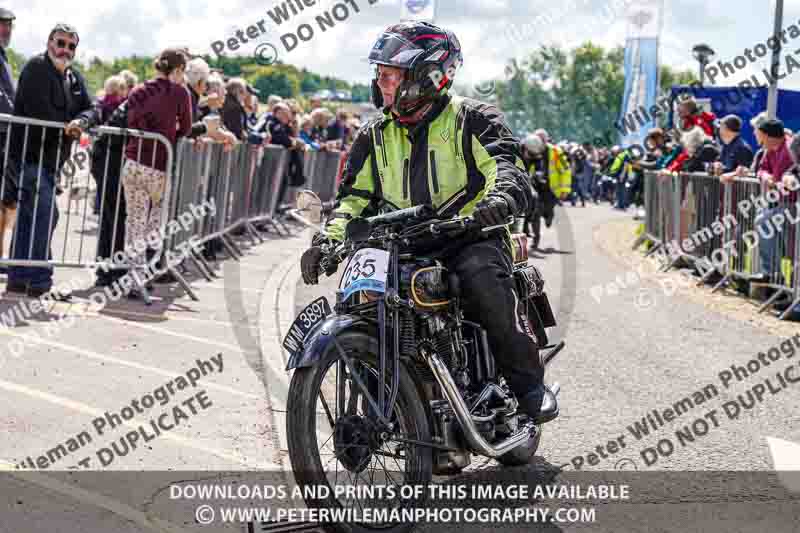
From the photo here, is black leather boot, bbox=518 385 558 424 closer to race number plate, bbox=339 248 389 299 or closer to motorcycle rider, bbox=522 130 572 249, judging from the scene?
race number plate, bbox=339 248 389 299

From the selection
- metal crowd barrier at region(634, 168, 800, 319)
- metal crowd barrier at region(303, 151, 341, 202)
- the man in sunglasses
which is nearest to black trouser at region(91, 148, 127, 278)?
the man in sunglasses

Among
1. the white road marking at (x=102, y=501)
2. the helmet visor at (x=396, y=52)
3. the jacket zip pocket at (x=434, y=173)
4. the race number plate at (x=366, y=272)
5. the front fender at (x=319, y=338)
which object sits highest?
the helmet visor at (x=396, y=52)

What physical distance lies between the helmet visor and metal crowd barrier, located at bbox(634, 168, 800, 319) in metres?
7.64

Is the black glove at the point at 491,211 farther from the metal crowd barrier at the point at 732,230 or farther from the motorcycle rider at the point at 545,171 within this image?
the motorcycle rider at the point at 545,171

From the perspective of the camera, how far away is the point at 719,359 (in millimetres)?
8945

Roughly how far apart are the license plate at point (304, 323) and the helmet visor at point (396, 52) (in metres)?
1.00

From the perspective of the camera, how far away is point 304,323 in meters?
4.36

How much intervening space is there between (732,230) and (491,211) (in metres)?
9.61

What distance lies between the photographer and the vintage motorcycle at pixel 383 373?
4098mm

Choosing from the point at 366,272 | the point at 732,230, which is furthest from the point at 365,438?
the point at 732,230

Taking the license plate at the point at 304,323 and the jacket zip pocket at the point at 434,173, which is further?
the jacket zip pocket at the point at 434,173

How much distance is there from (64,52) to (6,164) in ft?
3.24

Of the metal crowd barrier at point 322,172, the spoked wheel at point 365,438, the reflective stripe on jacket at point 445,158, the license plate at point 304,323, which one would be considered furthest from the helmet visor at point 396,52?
the metal crowd barrier at point 322,172

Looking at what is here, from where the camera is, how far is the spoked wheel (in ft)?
13.8
